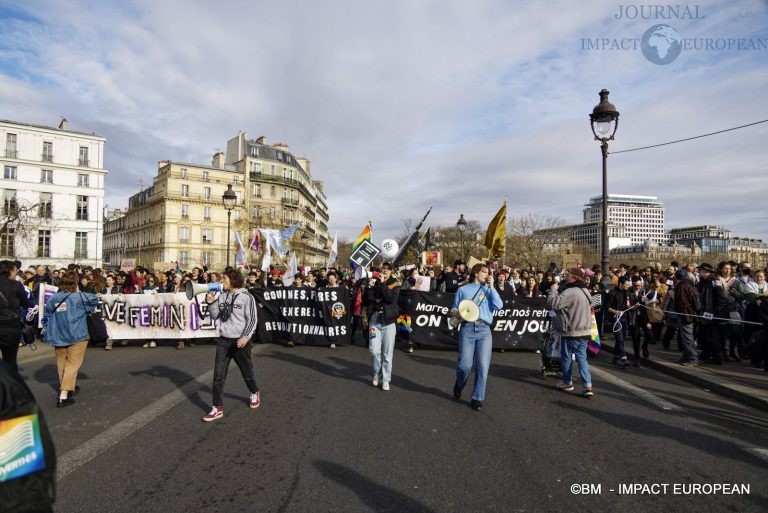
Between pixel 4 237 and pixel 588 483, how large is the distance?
6589 cm

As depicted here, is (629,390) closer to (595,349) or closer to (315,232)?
(595,349)

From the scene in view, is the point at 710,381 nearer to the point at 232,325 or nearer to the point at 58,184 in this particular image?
the point at 232,325

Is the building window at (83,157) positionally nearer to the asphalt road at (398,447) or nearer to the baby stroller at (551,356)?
the asphalt road at (398,447)

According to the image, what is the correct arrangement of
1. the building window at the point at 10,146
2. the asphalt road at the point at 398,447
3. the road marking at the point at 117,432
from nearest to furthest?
the asphalt road at the point at 398,447 → the road marking at the point at 117,432 → the building window at the point at 10,146

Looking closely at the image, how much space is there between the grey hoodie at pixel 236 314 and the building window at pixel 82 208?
2636 inches

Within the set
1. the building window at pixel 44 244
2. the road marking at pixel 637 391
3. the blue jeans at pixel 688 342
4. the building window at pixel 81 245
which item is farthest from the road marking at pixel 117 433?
the building window at pixel 81 245

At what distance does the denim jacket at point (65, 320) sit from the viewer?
20.5 feet

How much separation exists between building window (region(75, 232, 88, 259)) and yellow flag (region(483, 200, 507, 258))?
61.0 m

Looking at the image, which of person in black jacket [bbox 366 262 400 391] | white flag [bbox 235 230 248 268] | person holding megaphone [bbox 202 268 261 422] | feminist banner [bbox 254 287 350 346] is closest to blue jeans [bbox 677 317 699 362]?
person in black jacket [bbox 366 262 400 391]

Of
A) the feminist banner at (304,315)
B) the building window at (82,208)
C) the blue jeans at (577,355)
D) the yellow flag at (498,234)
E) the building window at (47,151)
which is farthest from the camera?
the building window at (82,208)

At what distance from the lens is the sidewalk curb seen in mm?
6328

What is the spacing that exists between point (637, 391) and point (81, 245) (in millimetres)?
68760

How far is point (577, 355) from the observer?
6.81 metres

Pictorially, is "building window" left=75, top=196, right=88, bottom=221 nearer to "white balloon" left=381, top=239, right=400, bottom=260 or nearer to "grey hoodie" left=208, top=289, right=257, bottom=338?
"white balloon" left=381, top=239, right=400, bottom=260
